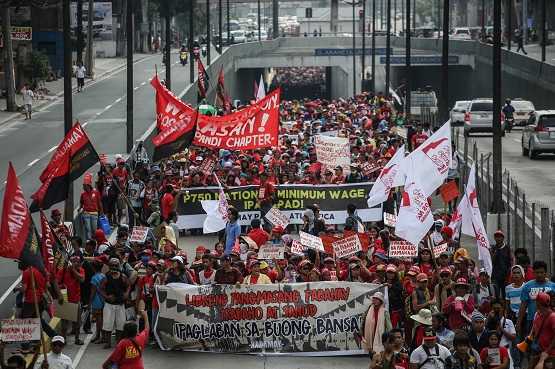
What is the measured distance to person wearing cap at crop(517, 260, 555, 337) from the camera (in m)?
17.0

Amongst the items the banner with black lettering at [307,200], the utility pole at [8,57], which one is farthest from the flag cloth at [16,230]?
the utility pole at [8,57]

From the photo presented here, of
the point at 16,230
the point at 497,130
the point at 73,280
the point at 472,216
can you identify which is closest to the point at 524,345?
the point at 472,216

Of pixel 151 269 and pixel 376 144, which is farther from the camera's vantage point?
pixel 376 144

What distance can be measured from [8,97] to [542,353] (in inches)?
1771

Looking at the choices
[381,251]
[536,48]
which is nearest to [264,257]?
[381,251]

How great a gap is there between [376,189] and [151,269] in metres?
5.07

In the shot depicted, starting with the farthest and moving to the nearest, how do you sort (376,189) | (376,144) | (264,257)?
(376,144)
(376,189)
(264,257)

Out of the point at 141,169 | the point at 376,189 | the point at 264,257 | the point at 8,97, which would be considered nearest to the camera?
the point at 264,257

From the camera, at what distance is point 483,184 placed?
1251 inches

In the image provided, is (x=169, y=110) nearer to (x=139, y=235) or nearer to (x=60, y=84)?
(x=139, y=235)

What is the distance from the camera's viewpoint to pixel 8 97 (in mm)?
58719

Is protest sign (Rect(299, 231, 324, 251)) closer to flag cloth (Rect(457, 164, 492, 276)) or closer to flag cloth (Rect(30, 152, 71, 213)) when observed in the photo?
flag cloth (Rect(457, 164, 492, 276))

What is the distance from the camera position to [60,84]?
74.8m

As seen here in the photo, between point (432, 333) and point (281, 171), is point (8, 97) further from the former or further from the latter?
point (432, 333)
